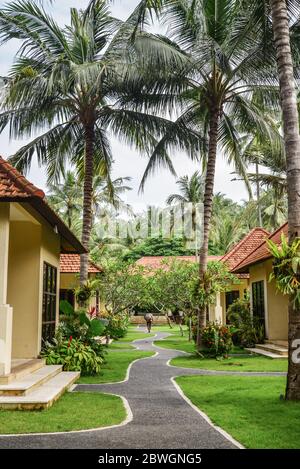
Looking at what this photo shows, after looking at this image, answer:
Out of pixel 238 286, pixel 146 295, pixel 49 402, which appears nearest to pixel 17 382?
pixel 49 402

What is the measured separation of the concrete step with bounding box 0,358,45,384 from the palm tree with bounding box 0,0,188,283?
4303 mm

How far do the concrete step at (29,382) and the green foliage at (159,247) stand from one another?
4131 centimetres

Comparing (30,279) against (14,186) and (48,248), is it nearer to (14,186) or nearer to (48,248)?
(48,248)

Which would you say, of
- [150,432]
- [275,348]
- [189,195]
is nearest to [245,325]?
[275,348]

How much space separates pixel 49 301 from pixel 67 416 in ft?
20.8

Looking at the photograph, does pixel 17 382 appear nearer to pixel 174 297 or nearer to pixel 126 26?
pixel 126 26

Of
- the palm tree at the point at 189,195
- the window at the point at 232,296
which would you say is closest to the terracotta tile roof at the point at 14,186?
the window at the point at 232,296

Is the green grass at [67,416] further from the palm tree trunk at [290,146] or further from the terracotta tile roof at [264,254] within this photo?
the terracotta tile roof at [264,254]

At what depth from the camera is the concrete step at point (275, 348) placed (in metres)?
14.9

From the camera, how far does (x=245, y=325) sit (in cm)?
1836

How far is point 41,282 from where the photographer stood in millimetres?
11320

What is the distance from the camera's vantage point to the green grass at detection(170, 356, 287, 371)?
12594 mm

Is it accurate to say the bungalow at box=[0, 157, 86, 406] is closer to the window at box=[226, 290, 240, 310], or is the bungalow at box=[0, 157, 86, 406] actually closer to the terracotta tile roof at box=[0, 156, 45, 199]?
the terracotta tile roof at box=[0, 156, 45, 199]
